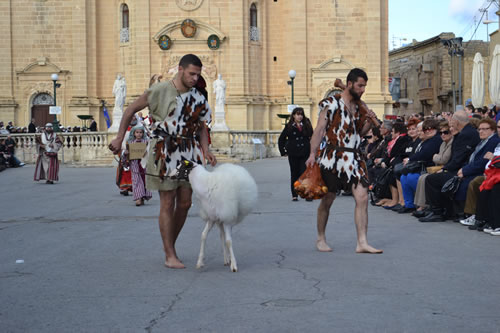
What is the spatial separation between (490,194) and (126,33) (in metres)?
36.7

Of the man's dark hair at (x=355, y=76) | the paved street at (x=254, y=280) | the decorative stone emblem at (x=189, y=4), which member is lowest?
the paved street at (x=254, y=280)

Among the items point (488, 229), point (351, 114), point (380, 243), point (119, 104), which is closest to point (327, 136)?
point (351, 114)

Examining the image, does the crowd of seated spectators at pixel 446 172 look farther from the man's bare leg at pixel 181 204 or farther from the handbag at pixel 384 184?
the man's bare leg at pixel 181 204

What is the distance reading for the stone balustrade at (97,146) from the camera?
3512 cm

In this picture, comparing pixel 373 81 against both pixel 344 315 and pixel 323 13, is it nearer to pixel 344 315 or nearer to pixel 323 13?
pixel 323 13

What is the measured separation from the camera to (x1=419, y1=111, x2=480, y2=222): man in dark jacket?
38.4ft

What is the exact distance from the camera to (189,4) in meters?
43.4

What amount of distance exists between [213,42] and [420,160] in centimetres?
3127

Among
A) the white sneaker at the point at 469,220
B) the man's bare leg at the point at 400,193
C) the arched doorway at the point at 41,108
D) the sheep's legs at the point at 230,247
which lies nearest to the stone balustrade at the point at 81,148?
the arched doorway at the point at 41,108

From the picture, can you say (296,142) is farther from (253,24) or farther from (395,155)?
(253,24)

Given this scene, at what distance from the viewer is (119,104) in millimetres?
34156

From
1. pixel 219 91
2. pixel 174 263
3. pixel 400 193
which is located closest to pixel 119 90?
pixel 219 91

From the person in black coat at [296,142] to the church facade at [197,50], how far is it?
26.5 m

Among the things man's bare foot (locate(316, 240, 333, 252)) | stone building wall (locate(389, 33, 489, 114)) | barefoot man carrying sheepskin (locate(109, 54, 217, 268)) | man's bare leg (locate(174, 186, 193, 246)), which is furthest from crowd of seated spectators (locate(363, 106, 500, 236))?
stone building wall (locate(389, 33, 489, 114))
